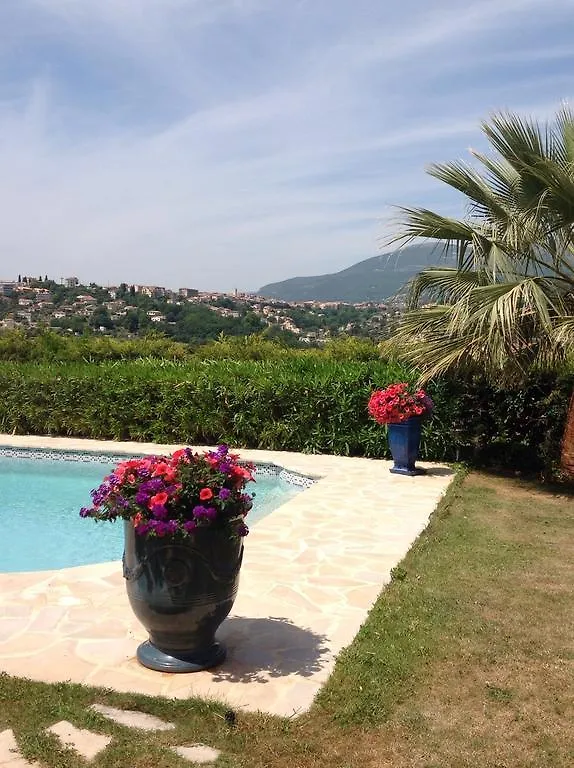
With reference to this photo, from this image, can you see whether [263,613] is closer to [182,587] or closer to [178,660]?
[178,660]

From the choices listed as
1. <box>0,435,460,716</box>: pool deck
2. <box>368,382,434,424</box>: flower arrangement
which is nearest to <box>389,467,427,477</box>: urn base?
<box>368,382,434,424</box>: flower arrangement

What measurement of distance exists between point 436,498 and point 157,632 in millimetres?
5413

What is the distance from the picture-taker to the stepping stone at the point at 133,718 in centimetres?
349

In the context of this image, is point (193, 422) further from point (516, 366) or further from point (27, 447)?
point (516, 366)

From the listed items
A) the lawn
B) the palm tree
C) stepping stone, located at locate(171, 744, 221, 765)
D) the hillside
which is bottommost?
the lawn

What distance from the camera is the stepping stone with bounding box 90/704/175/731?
137 inches

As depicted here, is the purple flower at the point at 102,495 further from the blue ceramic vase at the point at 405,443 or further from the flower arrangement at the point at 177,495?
the blue ceramic vase at the point at 405,443

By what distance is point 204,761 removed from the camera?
3.19 meters

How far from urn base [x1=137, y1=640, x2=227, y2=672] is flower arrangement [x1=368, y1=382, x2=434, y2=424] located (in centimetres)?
630

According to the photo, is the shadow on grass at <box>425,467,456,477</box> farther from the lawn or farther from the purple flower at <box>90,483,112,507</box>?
the purple flower at <box>90,483,112,507</box>

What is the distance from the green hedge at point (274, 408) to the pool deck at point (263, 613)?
2758 millimetres

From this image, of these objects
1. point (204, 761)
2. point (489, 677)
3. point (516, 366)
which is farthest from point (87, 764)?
point (516, 366)

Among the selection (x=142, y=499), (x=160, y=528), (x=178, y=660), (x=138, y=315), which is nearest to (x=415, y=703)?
(x=178, y=660)

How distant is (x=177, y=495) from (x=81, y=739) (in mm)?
1182
